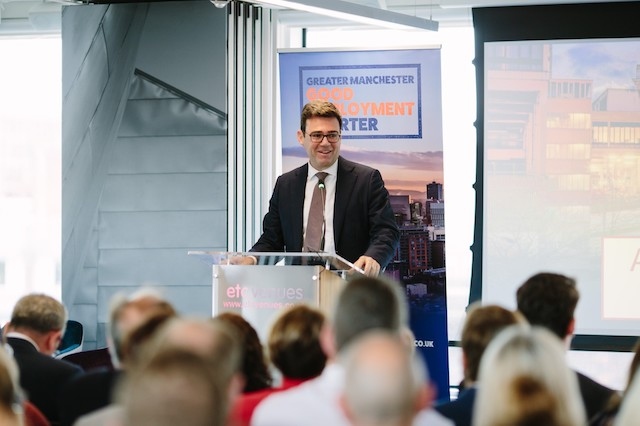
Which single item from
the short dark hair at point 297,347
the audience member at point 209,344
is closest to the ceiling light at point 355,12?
the short dark hair at point 297,347

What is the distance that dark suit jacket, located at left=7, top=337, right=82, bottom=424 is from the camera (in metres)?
3.55

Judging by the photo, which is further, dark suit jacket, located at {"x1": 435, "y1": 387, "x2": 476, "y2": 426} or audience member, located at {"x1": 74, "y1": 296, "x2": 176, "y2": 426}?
dark suit jacket, located at {"x1": 435, "y1": 387, "x2": 476, "y2": 426}

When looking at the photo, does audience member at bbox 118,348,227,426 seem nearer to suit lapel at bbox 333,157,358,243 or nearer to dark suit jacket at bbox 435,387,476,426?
dark suit jacket at bbox 435,387,476,426

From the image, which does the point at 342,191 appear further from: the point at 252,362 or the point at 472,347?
the point at 472,347

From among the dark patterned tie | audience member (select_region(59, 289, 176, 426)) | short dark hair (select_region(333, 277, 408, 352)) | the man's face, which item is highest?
the man's face

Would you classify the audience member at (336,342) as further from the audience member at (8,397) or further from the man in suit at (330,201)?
the man in suit at (330,201)

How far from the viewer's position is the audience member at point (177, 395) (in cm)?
127

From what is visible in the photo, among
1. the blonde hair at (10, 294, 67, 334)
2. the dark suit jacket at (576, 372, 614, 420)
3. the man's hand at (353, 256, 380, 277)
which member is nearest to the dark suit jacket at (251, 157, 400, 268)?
the man's hand at (353, 256, 380, 277)

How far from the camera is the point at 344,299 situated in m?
2.73

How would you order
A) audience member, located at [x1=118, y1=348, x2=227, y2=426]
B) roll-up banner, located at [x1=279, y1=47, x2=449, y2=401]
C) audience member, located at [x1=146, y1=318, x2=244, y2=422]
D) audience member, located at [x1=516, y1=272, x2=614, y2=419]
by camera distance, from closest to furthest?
audience member, located at [x1=118, y1=348, x2=227, y2=426], audience member, located at [x1=146, y1=318, x2=244, y2=422], audience member, located at [x1=516, y1=272, x2=614, y2=419], roll-up banner, located at [x1=279, y1=47, x2=449, y2=401]

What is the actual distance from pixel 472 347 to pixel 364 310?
419 mm

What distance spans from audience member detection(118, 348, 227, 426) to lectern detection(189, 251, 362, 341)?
2992 millimetres

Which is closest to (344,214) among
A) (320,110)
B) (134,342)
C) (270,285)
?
(320,110)

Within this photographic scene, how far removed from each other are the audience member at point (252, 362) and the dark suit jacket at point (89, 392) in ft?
1.26
